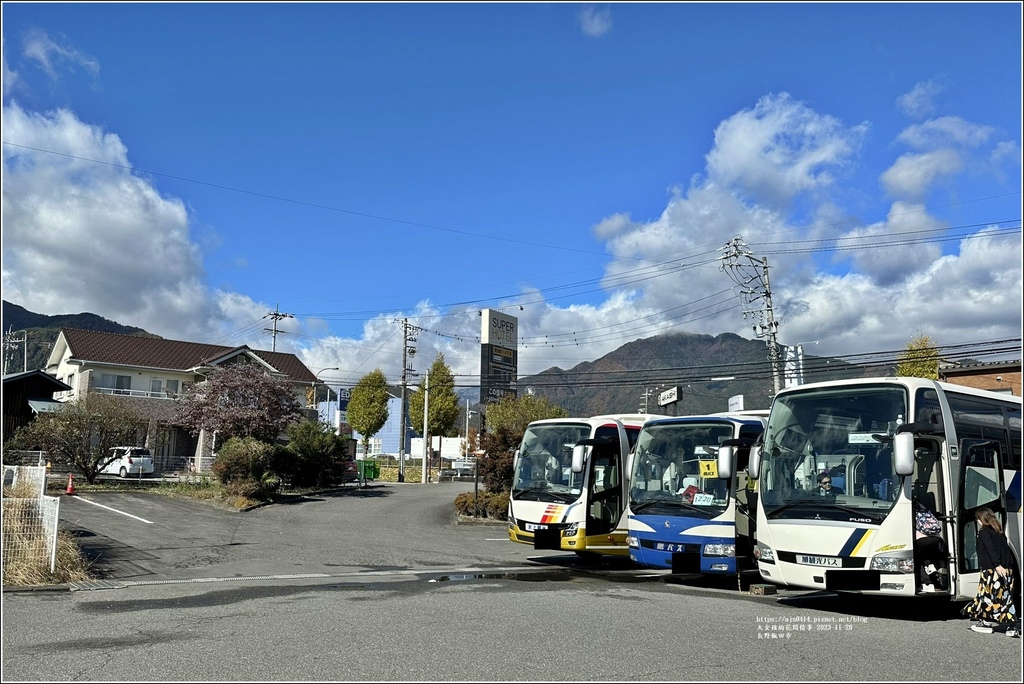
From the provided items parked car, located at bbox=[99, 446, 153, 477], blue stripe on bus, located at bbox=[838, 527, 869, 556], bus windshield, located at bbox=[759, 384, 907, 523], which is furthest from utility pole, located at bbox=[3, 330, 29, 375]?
blue stripe on bus, located at bbox=[838, 527, 869, 556]

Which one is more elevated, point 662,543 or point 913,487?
point 913,487

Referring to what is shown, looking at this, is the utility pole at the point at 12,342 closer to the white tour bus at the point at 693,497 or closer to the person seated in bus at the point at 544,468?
the person seated in bus at the point at 544,468

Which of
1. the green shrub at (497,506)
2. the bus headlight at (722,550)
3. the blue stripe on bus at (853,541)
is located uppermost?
the blue stripe on bus at (853,541)

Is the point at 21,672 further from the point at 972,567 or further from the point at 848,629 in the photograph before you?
the point at 972,567

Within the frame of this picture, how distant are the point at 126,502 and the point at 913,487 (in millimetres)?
25387

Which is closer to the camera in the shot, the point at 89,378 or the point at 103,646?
the point at 103,646

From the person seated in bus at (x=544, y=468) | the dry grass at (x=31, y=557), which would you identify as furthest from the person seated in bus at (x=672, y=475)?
the dry grass at (x=31, y=557)

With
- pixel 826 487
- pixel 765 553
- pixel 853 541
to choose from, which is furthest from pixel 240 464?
pixel 853 541

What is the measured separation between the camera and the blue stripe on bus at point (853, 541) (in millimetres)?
9703

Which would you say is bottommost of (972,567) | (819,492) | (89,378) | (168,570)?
(168,570)

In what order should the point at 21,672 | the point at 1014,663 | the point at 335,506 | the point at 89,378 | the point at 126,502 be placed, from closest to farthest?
the point at 21,672 → the point at 1014,663 → the point at 126,502 → the point at 335,506 → the point at 89,378

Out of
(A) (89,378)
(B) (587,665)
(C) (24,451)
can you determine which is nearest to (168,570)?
(B) (587,665)

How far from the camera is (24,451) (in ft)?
A: 103

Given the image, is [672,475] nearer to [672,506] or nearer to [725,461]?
[672,506]
